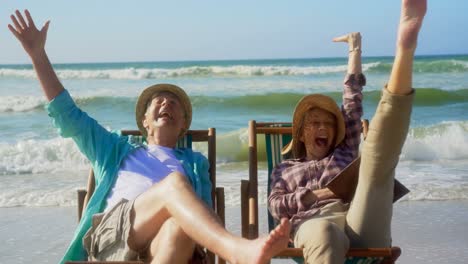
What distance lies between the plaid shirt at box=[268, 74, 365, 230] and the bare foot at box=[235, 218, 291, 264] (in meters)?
0.86

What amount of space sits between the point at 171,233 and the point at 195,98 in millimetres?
13014

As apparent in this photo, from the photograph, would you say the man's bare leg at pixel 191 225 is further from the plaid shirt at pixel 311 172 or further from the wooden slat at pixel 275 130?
the wooden slat at pixel 275 130

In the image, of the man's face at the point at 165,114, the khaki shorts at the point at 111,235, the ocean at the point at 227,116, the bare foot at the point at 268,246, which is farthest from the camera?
the ocean at the point at 227,116

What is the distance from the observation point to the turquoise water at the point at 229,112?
8062 millimetres

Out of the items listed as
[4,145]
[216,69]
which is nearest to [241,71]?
[216,69]

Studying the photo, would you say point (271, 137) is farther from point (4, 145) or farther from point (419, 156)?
point (4, 145)

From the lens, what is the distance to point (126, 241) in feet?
10.7

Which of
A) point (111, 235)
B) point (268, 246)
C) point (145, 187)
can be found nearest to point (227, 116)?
point (145, 187)

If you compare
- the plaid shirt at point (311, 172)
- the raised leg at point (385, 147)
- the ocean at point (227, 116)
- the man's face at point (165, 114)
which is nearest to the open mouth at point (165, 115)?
the man's face at point (165, 114)

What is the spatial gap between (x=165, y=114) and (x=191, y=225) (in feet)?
3.66

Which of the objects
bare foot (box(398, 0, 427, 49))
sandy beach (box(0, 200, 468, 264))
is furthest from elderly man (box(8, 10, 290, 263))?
sandy beach (box(0, 200, 468, 264))

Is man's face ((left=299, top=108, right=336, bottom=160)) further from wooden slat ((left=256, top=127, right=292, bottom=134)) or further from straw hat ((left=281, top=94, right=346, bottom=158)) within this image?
wooden slat ((left=256, top=127, right=292, bottom=134))

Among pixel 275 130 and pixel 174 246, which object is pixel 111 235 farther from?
pixel 275 130

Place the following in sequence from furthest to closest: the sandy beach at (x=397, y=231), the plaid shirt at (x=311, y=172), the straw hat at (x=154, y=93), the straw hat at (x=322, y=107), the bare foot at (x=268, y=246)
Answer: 1. the sandy beach at (x=397, y=231)
2. the straw hat at (x=154, y=93)
3. the straw hat at (x=322, y=107)
4. the plaid shirt at (x=311, y=172)
5. the bare foot at (x=268, y=246)
